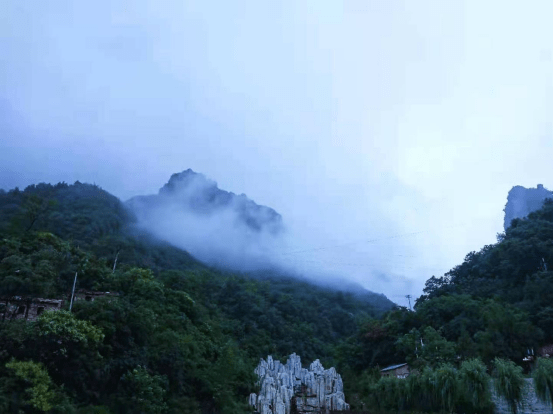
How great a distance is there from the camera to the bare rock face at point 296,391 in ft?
77.0

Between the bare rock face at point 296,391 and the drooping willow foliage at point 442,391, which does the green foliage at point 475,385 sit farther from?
the bare rock face at point 296,391

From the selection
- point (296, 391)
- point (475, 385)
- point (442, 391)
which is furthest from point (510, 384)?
point (296, 391)

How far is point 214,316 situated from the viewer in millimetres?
33625

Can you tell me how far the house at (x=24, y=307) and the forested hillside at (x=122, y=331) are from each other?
35cm

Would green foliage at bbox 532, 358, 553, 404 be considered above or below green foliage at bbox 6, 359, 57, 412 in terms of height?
above

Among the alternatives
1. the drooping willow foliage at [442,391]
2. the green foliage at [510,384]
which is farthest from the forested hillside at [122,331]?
the green foliage at [510,384]

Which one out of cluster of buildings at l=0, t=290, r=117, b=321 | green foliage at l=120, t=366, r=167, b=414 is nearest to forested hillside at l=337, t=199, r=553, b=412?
green foliage at l=120, t=366, r=167, b=414

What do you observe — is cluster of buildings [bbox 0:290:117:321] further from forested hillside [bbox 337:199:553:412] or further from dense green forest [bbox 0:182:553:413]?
forested hillside [bbox 337:199:553:412]

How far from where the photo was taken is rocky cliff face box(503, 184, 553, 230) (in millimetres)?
59562

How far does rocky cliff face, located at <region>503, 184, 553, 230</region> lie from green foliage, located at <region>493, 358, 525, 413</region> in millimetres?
48392

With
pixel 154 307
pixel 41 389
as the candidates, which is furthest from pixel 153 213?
pixel 41 389

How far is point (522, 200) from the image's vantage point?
202ft

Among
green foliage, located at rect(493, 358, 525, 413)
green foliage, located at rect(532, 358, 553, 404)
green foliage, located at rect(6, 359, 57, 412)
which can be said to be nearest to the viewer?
green foliage, located at rect(6, 359, 57, 412)

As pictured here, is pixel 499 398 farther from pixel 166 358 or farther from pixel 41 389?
pixel 41 389
